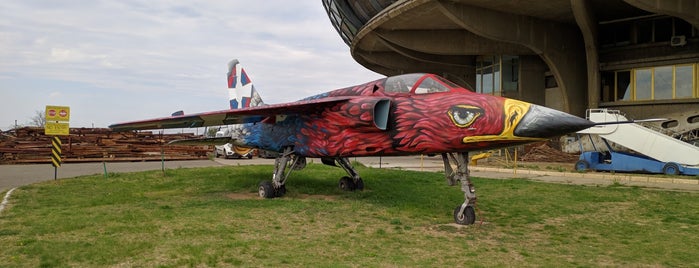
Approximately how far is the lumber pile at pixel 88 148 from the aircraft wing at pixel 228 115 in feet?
66.1

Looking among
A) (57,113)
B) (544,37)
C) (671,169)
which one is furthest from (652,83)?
(57,113)

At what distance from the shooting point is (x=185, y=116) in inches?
435

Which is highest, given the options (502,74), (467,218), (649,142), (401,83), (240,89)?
(502,74)

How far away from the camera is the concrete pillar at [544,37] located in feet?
84.2

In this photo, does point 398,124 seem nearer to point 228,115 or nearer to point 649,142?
point 228,115

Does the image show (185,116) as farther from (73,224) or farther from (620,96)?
(620,96)

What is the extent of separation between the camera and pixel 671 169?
18.5m

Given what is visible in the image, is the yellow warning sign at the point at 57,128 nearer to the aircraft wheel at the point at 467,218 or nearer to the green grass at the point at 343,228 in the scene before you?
the green grass at the point at 343,228

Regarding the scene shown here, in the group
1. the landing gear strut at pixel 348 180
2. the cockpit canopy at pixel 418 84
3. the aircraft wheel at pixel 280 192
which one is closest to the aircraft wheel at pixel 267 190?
the aircraft wheel at pixel 280 192

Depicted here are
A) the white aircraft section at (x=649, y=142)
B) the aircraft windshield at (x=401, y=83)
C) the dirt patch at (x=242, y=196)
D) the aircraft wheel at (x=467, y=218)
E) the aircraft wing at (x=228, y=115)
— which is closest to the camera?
the aircraft wheel at (x=467, y=218)

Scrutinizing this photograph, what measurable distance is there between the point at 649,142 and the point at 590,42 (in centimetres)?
972

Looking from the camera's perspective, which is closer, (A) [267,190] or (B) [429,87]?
(B) [429,87]

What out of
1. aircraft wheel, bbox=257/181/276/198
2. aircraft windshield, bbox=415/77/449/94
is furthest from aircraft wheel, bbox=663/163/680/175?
aircraft wheel, bbox=257/181/276/198

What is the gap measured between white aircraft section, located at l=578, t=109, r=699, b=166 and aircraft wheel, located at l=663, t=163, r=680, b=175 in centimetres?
43
